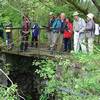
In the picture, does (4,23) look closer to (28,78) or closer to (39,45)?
(39,45)

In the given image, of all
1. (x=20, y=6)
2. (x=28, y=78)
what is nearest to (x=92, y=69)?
(x=20, y=6)

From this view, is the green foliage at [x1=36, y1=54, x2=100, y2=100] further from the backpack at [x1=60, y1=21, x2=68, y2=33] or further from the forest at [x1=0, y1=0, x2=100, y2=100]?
the backpack at [x1=60, y1=21, x2=68, y2=33]

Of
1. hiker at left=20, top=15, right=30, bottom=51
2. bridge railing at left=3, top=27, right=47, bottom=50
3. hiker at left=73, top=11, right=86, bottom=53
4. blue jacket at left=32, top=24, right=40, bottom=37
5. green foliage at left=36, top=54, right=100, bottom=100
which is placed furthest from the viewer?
bridge railing at left=3, top=27, right=47, bottom=50

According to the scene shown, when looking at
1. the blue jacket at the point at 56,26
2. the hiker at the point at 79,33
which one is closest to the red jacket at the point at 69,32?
the blue jacket at the point at 56,26

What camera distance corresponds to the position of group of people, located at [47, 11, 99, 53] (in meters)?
17.5

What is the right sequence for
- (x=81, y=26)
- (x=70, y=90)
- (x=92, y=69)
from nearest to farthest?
(x=92, y=69) → (x=70, y=90) → (x=81, y=26)

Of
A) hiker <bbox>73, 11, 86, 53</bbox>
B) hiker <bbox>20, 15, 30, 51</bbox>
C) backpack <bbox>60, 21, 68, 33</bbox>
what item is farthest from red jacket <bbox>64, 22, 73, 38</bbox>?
hiker <bbox>20, 15, 30, 51</bbox>

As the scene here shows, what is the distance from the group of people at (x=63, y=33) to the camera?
17595mm

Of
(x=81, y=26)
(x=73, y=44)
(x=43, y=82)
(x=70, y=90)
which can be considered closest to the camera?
(x=70, y=90)

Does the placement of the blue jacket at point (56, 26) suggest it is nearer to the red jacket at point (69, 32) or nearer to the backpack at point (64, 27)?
the backpack at point (64, 27)

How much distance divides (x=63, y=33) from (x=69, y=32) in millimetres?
286

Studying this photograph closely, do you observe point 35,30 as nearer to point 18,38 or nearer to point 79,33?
point 18,38

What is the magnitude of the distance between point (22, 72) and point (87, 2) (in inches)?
332

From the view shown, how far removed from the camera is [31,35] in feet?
69.6
